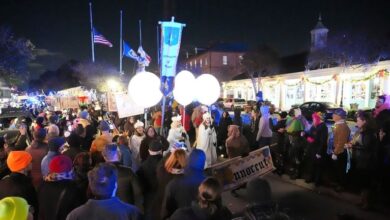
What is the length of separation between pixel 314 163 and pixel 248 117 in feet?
17.5

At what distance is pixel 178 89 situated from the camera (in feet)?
28.5

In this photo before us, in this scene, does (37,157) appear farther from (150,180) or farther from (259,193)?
(259,193)

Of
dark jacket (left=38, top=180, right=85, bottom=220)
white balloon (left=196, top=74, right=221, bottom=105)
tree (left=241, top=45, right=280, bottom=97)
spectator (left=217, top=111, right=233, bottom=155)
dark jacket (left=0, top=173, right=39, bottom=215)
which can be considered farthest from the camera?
tree (left=241, top=45, right=280, bottom=97)

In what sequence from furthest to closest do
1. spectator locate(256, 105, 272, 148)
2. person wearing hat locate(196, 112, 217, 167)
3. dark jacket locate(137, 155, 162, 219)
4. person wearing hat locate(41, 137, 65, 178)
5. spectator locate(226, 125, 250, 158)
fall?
spectator locate(256, 105, 272, 148) < person wearing hat locate(196, 112, 217, 167) < spectator locate(226, 125, 250, 158) < person wearing hat locate(41, 137, 65, 178) < dark jacket locate(137, 155, 162, 219)

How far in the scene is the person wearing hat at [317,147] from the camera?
791 centimetres

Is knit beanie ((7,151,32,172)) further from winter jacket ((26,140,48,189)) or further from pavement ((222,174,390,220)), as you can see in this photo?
pavement ((222,174,390,220))

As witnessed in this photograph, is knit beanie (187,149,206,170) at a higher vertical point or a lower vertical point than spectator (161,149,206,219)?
higher

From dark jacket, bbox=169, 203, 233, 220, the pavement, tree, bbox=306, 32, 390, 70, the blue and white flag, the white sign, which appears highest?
tree, bbox=306, 32, 390, 70

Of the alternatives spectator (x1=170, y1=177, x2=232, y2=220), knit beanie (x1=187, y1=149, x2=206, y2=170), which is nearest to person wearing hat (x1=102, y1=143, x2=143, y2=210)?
knit beanie (x1=187, y1=149, x2=206, y2=170)

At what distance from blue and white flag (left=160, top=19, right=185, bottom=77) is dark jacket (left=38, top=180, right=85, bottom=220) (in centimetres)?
467

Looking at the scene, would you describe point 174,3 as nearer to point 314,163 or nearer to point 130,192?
point 314,163

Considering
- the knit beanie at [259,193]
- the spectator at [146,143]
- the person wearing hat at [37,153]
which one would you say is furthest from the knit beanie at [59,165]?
the spectator at [146,143]

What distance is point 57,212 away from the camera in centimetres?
370

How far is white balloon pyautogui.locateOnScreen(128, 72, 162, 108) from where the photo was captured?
7.89 meters
